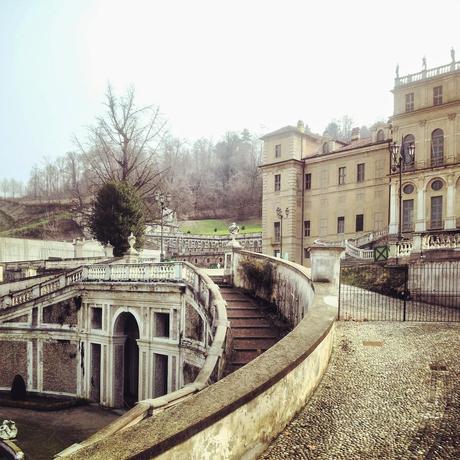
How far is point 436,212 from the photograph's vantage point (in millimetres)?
34250

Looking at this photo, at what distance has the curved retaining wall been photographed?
13.1 ft

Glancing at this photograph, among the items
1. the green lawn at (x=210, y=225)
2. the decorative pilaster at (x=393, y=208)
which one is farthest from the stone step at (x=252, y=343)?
the green lawn at (x=210, y=225)

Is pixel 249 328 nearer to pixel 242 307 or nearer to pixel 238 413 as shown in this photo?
pixel 242 307

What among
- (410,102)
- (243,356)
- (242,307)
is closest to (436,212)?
(410,102)

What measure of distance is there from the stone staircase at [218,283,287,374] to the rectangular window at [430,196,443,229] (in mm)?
22497

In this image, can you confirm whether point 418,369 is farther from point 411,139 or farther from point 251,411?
point 411,139

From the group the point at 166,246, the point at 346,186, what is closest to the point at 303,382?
the point at 346,186

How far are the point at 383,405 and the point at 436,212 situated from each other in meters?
30.8

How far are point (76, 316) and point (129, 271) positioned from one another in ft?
14.6

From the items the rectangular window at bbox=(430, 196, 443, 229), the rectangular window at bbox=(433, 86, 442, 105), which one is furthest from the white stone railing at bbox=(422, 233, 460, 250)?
the rectangular window at bbox=(433, 86, 442, 105)

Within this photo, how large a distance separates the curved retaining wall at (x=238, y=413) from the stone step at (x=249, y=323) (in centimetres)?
629

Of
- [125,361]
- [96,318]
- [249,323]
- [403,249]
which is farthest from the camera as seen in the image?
[125,361]

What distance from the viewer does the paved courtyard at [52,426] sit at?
16016 millimetres

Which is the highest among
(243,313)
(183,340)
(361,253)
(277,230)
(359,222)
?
(359,222)
